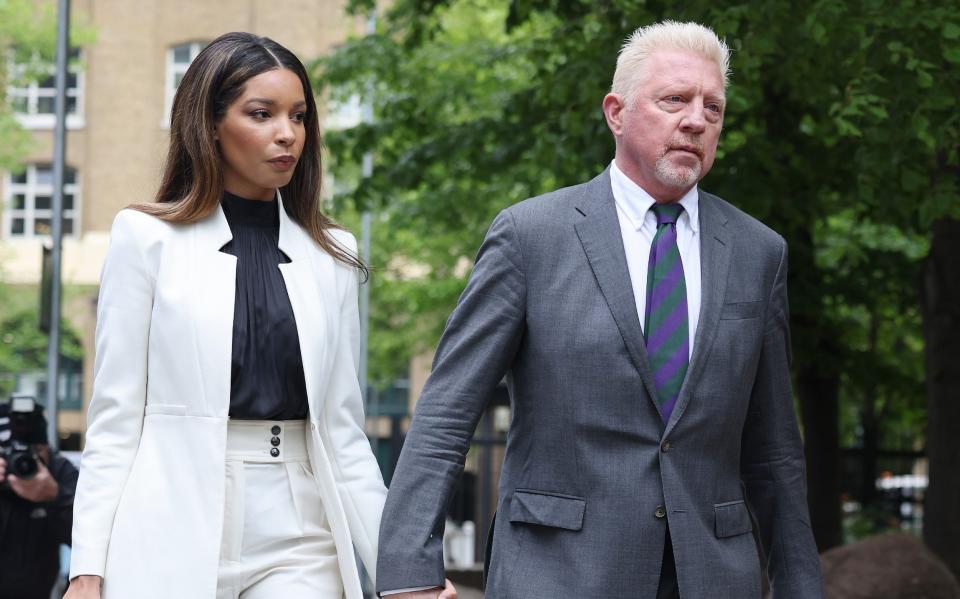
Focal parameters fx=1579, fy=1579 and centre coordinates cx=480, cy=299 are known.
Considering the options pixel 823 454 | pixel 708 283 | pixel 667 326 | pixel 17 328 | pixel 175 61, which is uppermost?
pixel 175 61

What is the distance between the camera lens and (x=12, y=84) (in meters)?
30.0

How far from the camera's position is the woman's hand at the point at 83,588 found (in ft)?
12.2

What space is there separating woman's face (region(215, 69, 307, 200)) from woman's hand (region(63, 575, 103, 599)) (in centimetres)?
110

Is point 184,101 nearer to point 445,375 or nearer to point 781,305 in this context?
point 445,375

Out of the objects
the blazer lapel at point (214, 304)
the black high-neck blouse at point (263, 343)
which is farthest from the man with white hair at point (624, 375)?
the blazer lapel at point (214, 304)

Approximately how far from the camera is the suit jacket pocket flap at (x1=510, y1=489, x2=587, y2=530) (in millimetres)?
3738

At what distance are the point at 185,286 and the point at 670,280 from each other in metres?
1.21

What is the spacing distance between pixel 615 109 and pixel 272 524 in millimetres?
1354

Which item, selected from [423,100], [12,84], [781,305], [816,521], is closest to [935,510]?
[816,521]

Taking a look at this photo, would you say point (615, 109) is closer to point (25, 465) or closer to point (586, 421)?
point (586, 421)

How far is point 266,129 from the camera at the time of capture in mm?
4066

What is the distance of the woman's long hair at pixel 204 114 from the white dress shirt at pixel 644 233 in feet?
2.96

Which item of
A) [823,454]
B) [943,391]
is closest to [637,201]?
[943,391]

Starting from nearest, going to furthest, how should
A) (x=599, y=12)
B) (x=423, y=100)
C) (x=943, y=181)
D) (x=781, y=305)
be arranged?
(x=781, y=305) → (x=943, y=181) → (x=599, y=12) → (x=423, y=100)
